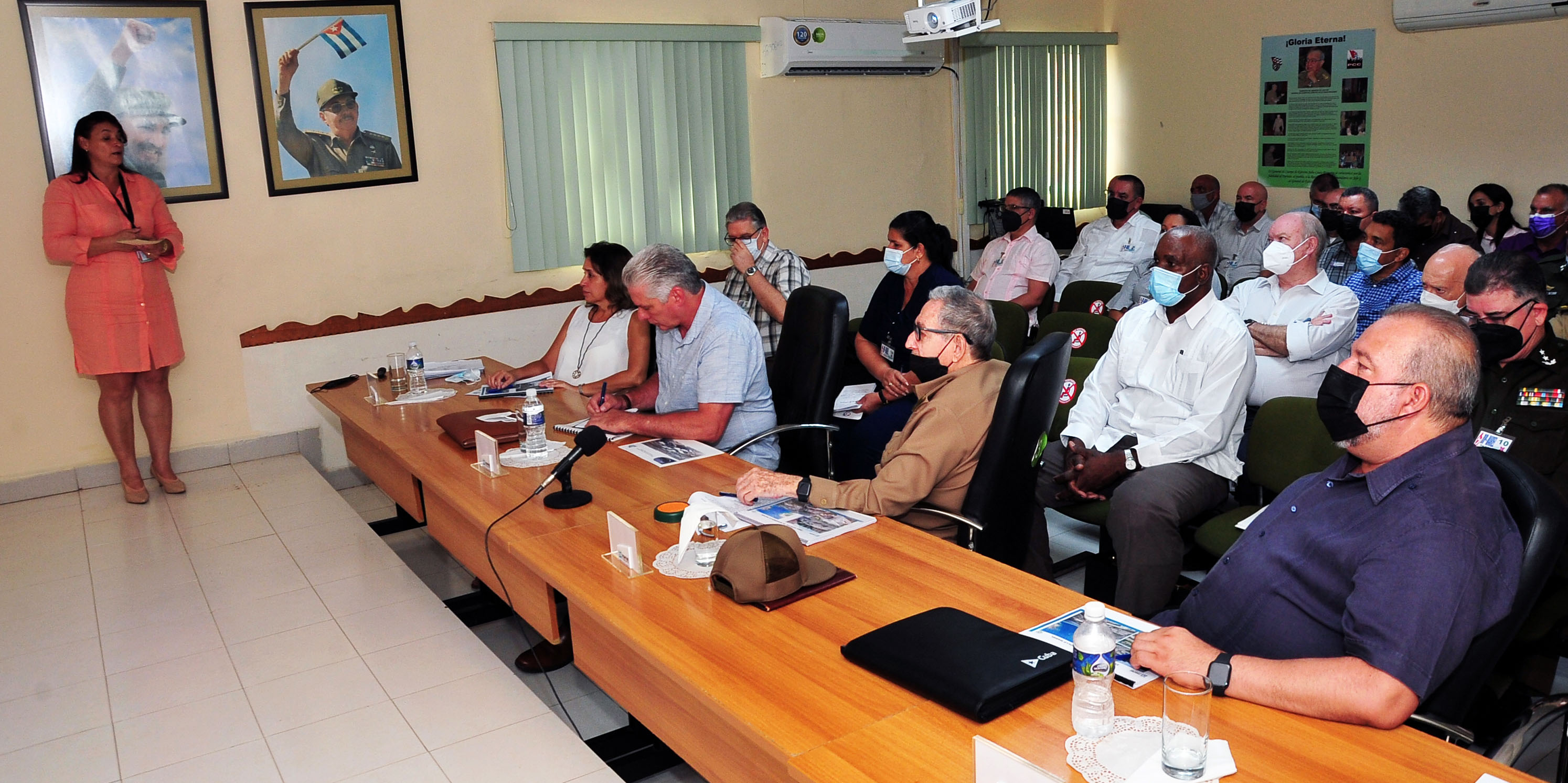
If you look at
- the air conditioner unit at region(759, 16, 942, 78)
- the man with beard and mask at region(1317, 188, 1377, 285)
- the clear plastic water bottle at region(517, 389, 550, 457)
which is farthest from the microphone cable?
the man with beard and mask at region(1317, 188, 1377, 285)

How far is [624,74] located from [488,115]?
810 mm

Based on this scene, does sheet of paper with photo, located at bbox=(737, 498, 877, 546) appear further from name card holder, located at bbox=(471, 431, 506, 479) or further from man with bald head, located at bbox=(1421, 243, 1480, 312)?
man with bald head, located at bbox=(1421, 243, 1480, 312)

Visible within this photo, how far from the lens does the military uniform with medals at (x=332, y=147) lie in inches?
211

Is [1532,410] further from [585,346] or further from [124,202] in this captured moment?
[124,202]

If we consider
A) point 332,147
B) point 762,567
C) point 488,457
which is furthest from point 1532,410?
point 332,147

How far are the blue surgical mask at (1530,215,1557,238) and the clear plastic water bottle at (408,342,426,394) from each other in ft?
17.9

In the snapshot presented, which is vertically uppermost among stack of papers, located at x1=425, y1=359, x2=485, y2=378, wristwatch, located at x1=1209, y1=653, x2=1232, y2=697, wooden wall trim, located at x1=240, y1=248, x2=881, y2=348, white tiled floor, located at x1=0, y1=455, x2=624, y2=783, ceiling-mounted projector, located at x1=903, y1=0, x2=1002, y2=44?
ceiling-mounted projector, located at x1=903, y1=0, x2=1002, y2=44

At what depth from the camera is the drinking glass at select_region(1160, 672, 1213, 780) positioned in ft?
4.87

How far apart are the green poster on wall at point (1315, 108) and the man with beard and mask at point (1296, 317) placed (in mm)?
2978

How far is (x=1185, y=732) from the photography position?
1.50 meters

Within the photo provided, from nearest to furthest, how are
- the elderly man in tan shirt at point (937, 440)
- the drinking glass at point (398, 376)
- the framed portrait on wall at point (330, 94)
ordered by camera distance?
the elderly man in tan shirt at point (937, 440), the drinking glass at point (398, 376), the framed portrait on wall at point (330, 94)

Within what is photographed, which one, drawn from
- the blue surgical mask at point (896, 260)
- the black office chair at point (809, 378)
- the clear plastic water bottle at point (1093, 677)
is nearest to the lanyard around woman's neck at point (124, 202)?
the black office chair at point (809, 378)

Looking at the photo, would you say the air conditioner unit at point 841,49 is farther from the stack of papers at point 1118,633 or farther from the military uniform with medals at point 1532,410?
the stack of papers at point 1118,633

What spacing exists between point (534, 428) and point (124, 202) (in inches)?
111
